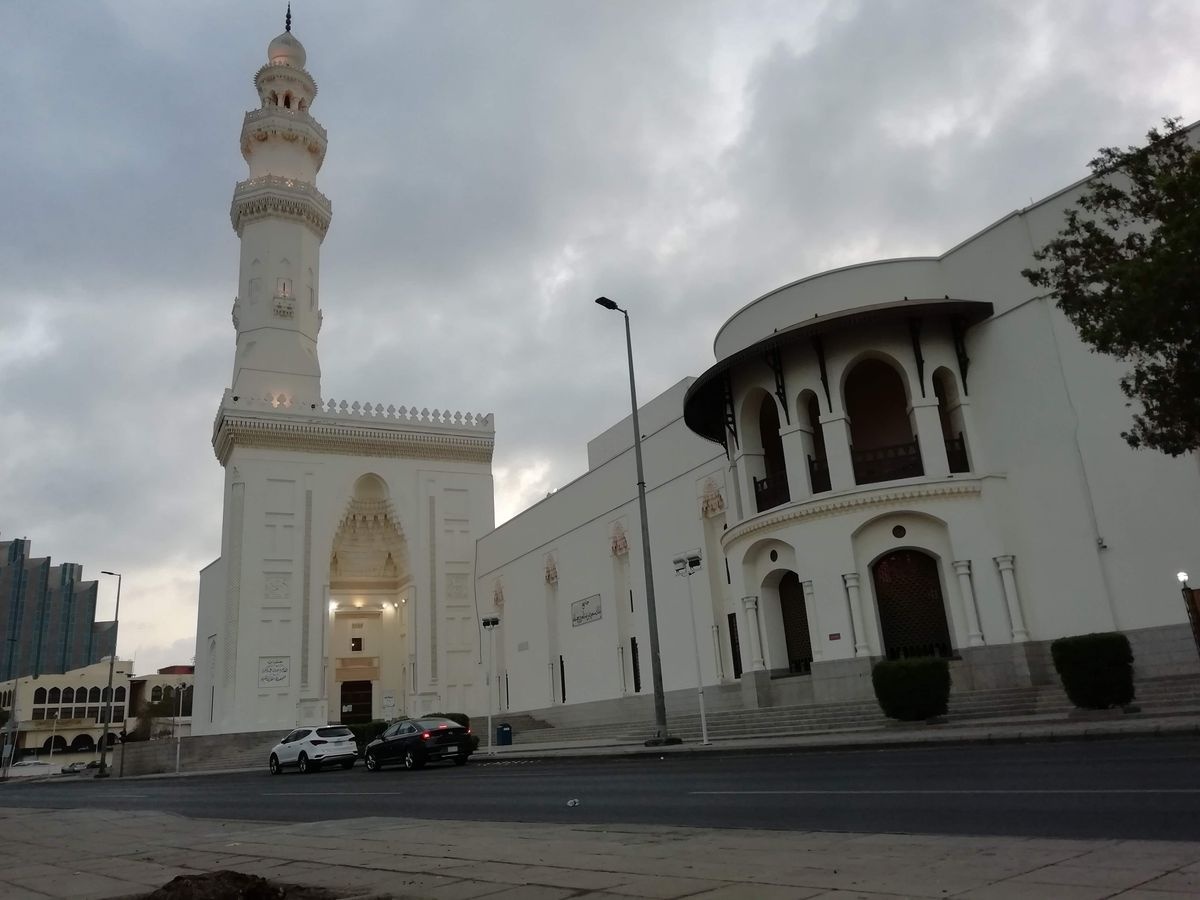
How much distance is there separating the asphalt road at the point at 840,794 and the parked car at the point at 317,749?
8640mm

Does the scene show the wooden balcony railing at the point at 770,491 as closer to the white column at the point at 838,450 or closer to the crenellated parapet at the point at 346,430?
the white column at the point at 838,450

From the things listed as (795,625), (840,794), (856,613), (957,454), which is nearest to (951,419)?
(957,454)

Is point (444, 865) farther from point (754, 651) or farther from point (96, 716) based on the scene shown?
point (96, 716)

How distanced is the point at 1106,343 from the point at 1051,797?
25.8ft

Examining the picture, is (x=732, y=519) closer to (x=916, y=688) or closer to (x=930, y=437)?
(x=930, y=437)

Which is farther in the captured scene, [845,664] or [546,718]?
[546,718]

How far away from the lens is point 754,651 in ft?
77.2

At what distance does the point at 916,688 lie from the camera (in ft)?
56.7

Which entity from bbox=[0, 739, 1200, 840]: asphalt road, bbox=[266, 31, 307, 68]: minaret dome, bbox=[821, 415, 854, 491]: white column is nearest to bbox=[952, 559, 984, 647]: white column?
bbox=[821, 415, 854, 491]: white column

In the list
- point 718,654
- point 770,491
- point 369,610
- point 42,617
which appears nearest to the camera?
point 770,491

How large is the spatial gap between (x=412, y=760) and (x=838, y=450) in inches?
508

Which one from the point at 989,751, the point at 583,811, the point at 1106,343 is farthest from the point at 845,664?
the point at 583,811

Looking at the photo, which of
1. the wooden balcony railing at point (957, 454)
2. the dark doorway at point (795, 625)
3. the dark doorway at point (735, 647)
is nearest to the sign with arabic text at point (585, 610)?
the dark doorway at point (735, 647)

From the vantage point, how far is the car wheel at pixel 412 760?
851 inches
